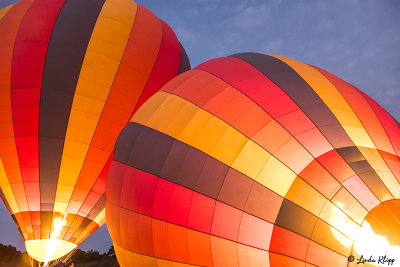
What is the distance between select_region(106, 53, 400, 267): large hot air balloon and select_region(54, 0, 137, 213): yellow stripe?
86.6 inches

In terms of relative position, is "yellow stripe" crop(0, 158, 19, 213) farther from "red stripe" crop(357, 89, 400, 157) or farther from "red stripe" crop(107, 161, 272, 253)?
"red stripe" crop(357, 89, 400, 157)

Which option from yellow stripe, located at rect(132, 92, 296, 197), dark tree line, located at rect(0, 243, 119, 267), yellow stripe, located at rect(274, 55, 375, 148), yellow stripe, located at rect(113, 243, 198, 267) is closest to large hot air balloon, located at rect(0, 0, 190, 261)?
yellow stripe, located at rect(132, 92, 296, 197)

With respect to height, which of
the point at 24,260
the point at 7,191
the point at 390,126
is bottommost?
the point at 24,260

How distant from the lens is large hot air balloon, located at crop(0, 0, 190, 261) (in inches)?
258

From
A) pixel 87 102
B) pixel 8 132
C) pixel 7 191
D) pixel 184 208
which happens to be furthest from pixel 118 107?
pixel 184 208

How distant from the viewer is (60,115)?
657 centimetres

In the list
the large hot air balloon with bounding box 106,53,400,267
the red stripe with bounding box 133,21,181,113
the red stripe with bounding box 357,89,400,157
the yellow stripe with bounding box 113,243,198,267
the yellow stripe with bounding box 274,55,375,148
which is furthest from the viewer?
the red stripe with bounding box 133,21,181,113

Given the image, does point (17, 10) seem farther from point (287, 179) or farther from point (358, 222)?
point (358, 222)

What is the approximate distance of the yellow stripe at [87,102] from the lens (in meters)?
6.60

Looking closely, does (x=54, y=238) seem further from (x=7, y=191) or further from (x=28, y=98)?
(x=28, y=98)

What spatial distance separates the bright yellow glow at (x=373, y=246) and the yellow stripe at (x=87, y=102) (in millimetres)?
5491

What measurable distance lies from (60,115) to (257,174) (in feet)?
16.1
